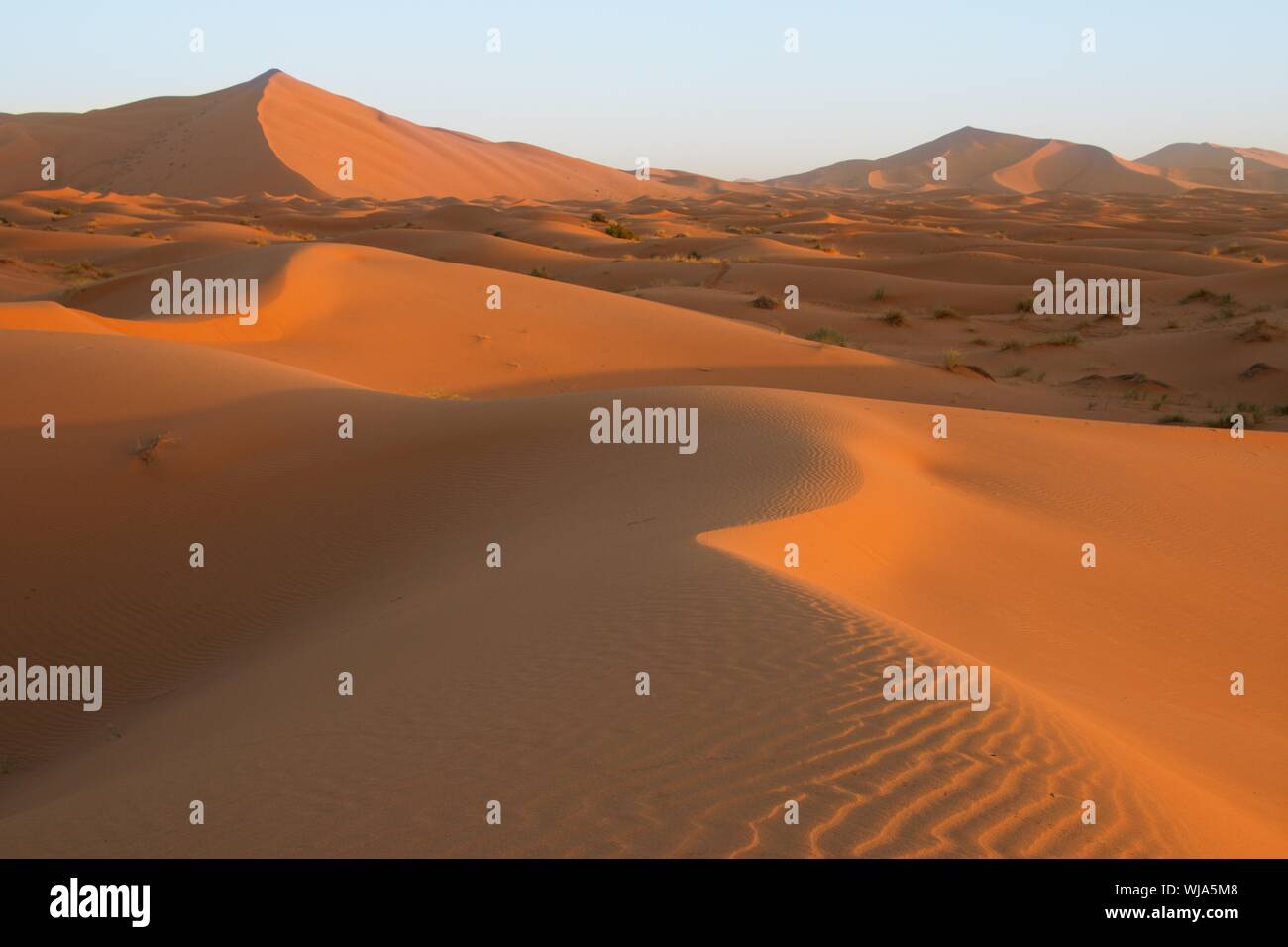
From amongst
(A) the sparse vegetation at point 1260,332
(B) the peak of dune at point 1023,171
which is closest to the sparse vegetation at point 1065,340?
(A) the sparse vegetation at point 1260,332

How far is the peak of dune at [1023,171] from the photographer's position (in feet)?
438

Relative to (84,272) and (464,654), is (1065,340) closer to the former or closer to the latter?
(464,654)

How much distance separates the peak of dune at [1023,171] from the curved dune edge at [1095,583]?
392ft

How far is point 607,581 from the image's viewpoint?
5.89 meters

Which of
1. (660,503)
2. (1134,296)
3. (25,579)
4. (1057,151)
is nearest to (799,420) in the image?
(660,503)

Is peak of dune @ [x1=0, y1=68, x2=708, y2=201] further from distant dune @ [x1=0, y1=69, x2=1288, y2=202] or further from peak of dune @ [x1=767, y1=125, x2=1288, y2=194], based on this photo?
peak of dune @ [x1=767, y1=125, x2=1288, y2=194]

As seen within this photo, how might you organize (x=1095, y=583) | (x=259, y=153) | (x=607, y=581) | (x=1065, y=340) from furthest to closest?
(x=259, y=153) < (x=1065, y=340) < (x=1095, y=583) < (x=607, y=581)

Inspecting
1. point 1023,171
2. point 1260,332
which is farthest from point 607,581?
point 1023,171

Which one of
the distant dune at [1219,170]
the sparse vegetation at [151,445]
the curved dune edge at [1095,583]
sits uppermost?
the distant dune at [1219,170]

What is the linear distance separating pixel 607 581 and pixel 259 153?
8505 centimetres

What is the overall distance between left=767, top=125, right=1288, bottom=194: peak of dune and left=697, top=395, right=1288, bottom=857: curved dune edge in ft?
392

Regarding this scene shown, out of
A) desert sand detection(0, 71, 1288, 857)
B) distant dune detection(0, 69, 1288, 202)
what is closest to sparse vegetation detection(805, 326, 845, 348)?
desert sand detection(0, 71, 1288, 857)

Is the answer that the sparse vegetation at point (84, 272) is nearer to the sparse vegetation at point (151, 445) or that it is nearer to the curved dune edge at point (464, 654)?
the curved dune edge at point (464, 654)

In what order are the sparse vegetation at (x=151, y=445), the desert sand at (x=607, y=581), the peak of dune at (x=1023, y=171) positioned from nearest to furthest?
the desert sand at (x=607, y=581)
the sparse vegetation at (x=151, y=445)
the peak of dune at (x=1023, y=171)
